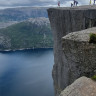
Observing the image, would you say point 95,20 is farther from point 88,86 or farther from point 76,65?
Result: point 88,86

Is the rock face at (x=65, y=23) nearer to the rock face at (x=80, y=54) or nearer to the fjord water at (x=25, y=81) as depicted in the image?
the rock face at (x=80, y=54)

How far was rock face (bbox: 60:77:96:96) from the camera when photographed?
10.0m

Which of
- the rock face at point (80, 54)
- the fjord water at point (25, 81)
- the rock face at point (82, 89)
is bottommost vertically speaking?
the fjord water at point (25, 81)

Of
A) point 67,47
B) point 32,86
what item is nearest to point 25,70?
point 32,86

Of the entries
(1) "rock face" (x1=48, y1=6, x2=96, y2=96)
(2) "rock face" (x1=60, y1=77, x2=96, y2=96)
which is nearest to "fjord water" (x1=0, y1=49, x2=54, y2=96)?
(1) "rock face" (x1=48, y1=6, x2=96, y2=96)

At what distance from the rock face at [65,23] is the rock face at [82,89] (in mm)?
7794

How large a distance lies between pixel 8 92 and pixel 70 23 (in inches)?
2408

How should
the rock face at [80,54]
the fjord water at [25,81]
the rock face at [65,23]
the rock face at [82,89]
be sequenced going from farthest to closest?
1. the fjord water at [25,81]
2. the rock face at [65,23]
3. the rock face at [80,54]
4. the rock face at [82,89]

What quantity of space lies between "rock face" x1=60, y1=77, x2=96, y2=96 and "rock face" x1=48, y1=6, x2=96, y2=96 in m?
7.79

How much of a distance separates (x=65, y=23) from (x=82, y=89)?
16117mm

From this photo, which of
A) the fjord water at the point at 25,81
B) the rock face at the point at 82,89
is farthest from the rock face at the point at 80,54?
the fjord water at the point at 25,81

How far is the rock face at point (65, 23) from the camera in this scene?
2239 centimetres

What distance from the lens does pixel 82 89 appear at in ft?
34.0

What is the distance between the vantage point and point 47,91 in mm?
73250
